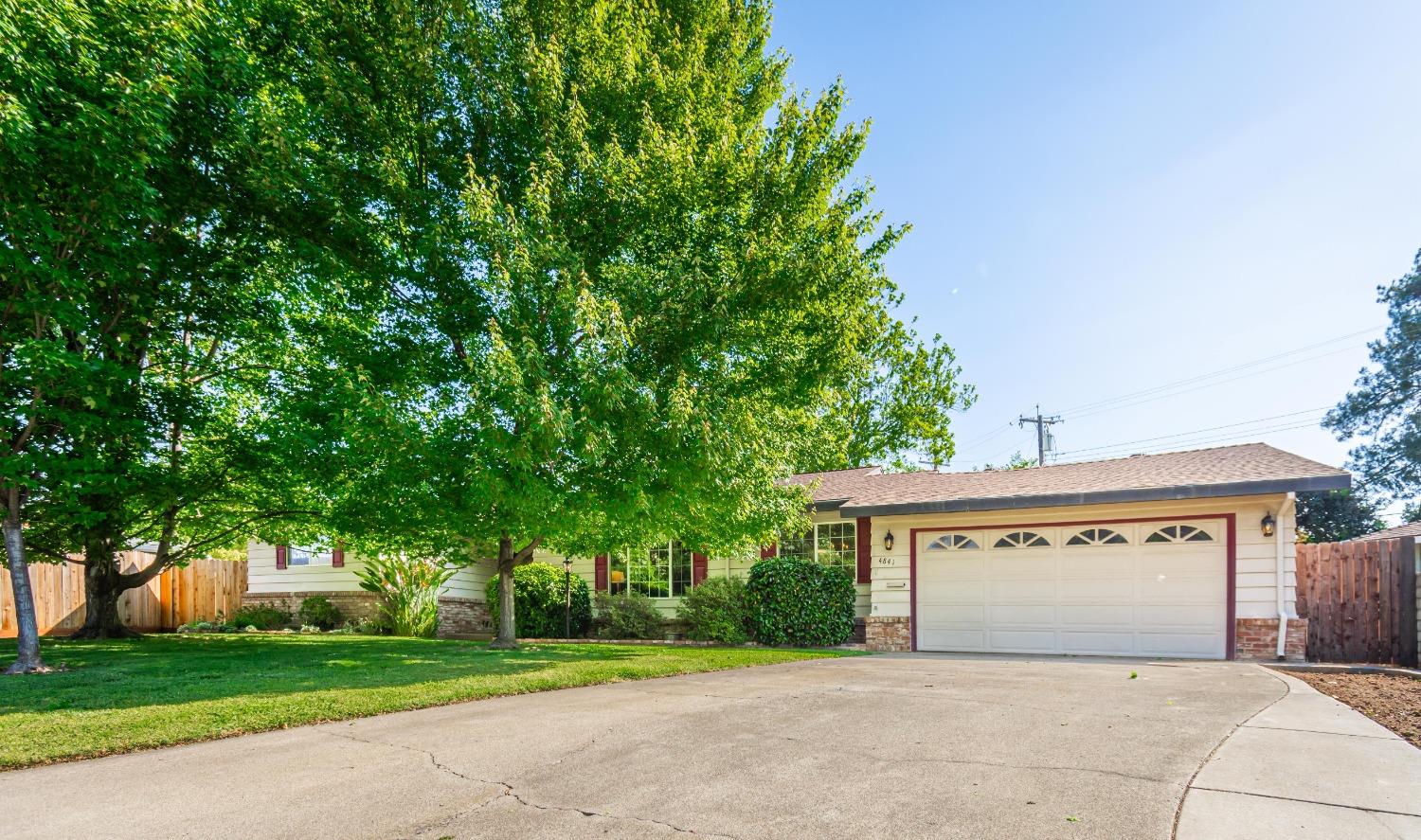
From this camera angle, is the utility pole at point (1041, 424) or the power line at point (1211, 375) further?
the utility pole at point (1041, 424)

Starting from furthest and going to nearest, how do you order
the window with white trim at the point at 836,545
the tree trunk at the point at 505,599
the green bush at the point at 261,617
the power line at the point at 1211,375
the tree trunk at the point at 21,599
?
1. the power line at the point at 1211,375
2. the green bush at the point at 261,617
3. the window with white trim at the point at 836,545
4. the tree trunk at the point at 505,599
5. the tree trunk at the point at 21,599

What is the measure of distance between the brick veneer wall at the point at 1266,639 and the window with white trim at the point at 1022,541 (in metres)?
2.84

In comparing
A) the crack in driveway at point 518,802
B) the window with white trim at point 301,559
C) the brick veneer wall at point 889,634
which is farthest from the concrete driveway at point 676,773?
the window with white trim at point 301,559

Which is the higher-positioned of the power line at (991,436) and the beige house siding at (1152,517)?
the power line at (991,436)

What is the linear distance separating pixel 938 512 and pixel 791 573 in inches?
113

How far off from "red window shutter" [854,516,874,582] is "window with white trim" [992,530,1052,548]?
7.24 feet

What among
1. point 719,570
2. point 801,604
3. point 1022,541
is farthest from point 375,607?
point 1022,541

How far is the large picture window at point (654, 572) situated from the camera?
1571 cm

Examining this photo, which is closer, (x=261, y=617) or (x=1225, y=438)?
(x=261, y=617)

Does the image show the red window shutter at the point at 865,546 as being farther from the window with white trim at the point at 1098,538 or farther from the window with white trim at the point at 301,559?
the window with white trim at the point at 301,559

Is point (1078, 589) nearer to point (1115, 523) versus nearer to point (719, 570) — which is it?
point (1115, 523)

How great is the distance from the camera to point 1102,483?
12.1 meters

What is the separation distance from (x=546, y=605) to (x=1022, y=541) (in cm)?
968

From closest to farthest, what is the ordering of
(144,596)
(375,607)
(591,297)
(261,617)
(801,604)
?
(591,297) → (801,604) → (144,596) → (375,607) → (261,617)
